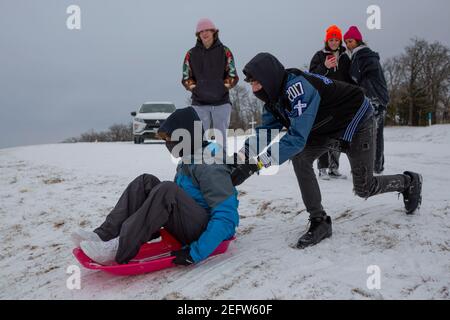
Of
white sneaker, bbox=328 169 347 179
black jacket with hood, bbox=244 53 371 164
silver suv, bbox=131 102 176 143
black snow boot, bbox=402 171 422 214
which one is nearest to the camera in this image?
black jacket with hood, bbox=244 53 371 164

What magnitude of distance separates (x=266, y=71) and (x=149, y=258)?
1.69 meters

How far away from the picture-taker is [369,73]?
213 inches

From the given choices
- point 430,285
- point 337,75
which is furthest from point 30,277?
point 337,75

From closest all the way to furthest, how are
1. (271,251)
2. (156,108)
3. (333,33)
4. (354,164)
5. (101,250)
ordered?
1. (101,250)
2. (271,251)
3. (354,164)
4. (333,33)
5. (156,108)

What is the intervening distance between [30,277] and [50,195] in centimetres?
277

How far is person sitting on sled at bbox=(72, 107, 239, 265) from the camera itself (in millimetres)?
2682

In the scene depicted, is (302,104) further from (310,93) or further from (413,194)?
(413,194)

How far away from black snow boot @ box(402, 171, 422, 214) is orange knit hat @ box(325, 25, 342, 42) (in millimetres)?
2375

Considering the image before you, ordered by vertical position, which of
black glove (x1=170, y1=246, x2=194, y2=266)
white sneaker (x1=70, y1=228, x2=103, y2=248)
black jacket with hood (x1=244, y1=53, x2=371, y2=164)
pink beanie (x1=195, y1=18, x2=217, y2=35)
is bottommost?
black glove (x1=170, y1=246, x2=194, y2=266)

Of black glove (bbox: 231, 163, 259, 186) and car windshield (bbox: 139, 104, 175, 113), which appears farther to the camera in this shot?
car windshield (bbox: 139, 104, 175, 113)

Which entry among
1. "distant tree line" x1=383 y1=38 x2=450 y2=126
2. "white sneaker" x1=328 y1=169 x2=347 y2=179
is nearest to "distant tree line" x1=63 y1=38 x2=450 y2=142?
"distant tree line" x1=383 y1=38 x2=450 y2=126

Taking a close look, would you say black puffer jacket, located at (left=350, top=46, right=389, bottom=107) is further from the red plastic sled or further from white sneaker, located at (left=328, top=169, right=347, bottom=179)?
the red plastic sled

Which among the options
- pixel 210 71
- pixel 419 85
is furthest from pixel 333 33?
pixel 419 85

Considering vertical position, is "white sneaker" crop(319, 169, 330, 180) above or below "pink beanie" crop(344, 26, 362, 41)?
below
